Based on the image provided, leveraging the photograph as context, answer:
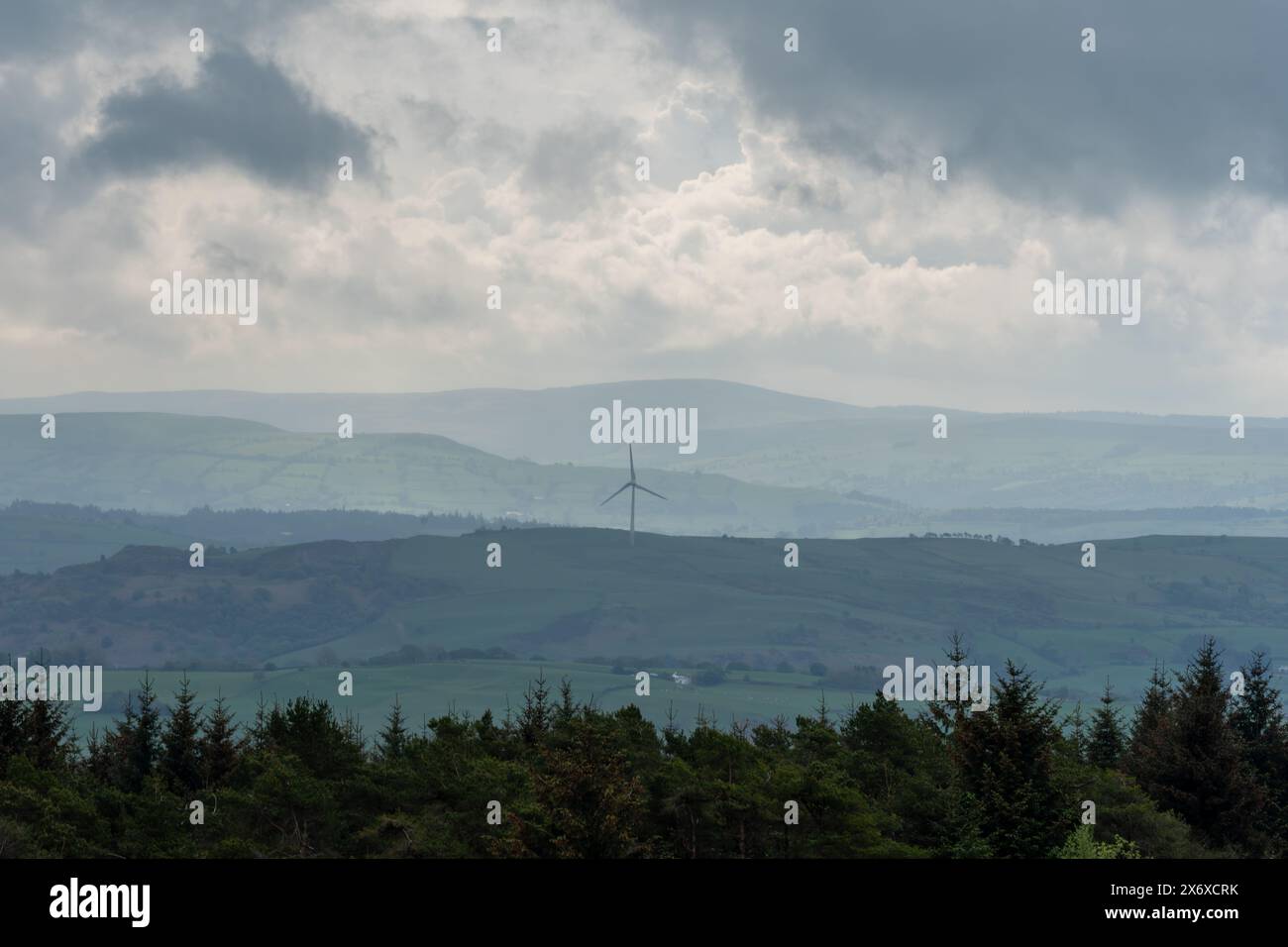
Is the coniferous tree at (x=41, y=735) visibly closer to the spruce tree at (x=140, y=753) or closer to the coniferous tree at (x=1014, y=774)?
the spruce tree at (x=140, y=753)

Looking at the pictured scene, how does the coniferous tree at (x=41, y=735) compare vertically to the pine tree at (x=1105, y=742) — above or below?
above

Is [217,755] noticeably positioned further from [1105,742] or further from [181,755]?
[1105,742]

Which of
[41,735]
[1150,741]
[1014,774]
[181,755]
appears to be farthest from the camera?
[1150,741]

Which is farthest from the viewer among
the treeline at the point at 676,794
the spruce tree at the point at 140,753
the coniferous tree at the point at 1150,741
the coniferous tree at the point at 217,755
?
the spruce tree at the point at 140,753

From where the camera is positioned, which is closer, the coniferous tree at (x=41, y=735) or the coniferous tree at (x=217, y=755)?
the coniferous tree at (x=217, y=755)

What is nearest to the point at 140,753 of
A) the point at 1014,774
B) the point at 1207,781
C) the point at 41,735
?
the point at 41,735

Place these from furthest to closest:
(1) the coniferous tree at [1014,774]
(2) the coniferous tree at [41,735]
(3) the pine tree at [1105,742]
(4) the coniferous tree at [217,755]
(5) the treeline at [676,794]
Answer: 1. (3) the pine tree at [1105,742]
2. (2) the coniferous tree at [41,735]
3. (4) the coniferous tree at [217,755]
4. (1) the coniferous tree at [1014,774]
5. (5) the treeline at [676,794]

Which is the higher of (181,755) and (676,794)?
(181,755)

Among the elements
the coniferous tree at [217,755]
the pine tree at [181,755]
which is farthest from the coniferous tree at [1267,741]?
the pine tree at [181,755]
